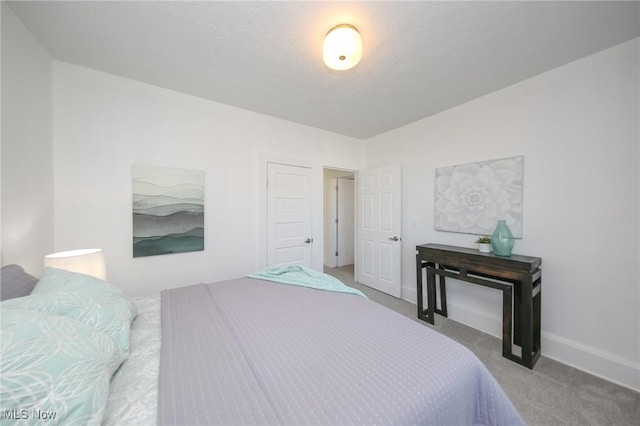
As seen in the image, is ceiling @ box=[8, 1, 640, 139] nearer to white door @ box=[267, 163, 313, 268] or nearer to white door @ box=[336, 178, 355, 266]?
white door @ box=[267, 163, 313, 268]

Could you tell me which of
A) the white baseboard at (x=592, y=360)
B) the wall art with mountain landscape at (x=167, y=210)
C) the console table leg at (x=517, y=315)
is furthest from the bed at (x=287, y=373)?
the white baseboard at (x=592, y=360)

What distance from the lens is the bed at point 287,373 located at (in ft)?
2.30

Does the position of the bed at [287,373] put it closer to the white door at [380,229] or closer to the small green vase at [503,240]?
the small green vase at [503,240]

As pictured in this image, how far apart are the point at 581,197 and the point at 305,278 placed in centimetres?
240

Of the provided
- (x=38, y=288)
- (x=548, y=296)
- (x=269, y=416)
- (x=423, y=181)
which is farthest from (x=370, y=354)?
(x=423, y=181)

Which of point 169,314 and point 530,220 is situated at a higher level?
point 530,220

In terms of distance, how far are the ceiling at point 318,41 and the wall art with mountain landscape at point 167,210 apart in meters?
0.90

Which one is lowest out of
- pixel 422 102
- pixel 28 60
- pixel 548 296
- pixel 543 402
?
pixel 543 402

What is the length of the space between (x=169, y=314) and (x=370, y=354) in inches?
46.9

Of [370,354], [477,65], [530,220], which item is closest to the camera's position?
[370,354]

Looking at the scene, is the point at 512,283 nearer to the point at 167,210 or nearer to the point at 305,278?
the point at 305,278

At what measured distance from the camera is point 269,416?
69 centimetres

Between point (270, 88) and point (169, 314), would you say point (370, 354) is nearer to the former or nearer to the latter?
point (169, 314)

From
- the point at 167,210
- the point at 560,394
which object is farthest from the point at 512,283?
the point at 167,210
